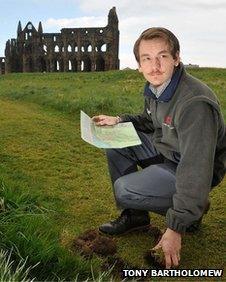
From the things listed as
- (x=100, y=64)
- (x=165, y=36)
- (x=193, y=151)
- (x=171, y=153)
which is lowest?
(x=171, y=153)

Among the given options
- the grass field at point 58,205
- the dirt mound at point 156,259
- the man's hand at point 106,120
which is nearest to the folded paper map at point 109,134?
the man's hand at point 106,120

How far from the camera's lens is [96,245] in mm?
4336

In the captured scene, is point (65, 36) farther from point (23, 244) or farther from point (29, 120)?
point (23, 244)

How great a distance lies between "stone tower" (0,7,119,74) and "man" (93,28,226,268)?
6100cm

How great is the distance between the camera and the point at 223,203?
5738mm

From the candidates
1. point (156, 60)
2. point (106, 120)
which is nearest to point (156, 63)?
point (156, 60)

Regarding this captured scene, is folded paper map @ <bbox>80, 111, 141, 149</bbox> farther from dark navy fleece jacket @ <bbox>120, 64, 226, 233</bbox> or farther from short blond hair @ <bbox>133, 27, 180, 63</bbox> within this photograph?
short blond hair @ <bbox>133, 27, 180, 63</bbox>

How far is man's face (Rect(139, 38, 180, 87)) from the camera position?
12.7 ft

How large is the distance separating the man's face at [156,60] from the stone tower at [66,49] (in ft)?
202

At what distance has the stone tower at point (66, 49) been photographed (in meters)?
66.4

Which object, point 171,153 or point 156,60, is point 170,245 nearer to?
point 171,153

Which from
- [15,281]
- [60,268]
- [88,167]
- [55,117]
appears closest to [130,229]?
[60,268]

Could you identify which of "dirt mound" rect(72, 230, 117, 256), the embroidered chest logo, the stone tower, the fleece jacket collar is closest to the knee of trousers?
"dirt mound" rect(72, 230, 117, 256)

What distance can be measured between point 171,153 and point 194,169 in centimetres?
75
